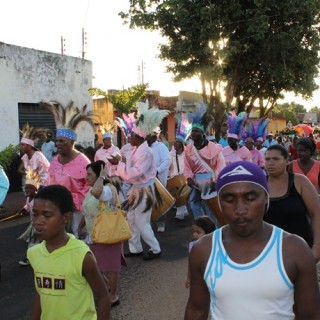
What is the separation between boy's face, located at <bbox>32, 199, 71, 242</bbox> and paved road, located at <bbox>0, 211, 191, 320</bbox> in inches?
83.2

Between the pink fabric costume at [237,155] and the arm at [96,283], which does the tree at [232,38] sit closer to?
the pink fabric costume at [237,155]

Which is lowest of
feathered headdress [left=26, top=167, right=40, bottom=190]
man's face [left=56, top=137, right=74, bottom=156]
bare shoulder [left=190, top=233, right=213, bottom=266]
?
feathered headdress [left=26, top=167, right=40, bottom=190]

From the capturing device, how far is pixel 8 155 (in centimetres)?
1300

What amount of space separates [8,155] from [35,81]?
3124 millimetres

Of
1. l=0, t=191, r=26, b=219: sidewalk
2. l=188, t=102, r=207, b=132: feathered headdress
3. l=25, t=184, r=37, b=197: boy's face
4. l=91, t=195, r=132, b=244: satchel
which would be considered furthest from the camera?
l=0, t=191, r=26, b=219: sidewalk

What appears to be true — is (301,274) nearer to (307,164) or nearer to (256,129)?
(307,164)

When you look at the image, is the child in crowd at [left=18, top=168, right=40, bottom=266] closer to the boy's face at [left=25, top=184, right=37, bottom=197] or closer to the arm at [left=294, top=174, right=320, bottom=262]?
the boy's face at [left=25, top=184, right=37, bottom=197]

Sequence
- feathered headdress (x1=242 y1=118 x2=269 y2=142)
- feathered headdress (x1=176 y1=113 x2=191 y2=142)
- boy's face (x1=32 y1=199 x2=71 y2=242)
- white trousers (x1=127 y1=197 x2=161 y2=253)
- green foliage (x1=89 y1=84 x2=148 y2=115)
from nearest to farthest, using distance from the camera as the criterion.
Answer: boy's face (x1=32 y1=199 x2=71 y2=242), white trousers (x1=127 y1=197 x2=161 y2=253), feathered headdress (x1=176 y1=113 x2=191 y2=142), feathered headdress (x1=242 y1=118 x2=269 y2=142), green foliage (x1=89 y1=84 x2=148 y2=115)

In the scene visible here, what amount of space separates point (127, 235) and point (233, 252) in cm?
284

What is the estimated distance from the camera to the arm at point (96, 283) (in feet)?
8.20

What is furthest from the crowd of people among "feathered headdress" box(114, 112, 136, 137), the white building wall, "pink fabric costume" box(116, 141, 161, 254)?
the white building wall

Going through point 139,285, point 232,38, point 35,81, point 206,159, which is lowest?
point 139,285

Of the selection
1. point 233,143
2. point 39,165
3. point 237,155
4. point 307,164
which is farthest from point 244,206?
point 233,143

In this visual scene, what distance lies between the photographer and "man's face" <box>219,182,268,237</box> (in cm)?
194
